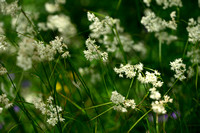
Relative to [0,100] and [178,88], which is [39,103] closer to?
[0,100]

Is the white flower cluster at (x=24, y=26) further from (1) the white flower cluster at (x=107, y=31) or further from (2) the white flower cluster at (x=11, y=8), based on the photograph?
(1) the white flower cluster at (x=107, y=31)

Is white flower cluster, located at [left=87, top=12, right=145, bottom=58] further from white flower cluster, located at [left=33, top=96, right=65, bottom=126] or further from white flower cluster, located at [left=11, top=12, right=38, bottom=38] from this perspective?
white flower cluster, located at [left=33, top=96, right=65, bottom=126]

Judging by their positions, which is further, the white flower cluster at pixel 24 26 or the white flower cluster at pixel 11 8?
the white flower cluster at pixel 24 26

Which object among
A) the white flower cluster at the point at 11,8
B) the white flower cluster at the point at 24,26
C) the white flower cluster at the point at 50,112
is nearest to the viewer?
the white flower cluster at the point at 50,112

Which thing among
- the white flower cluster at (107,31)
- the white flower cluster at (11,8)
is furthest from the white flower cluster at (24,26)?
the white flower cluster at (107,31)

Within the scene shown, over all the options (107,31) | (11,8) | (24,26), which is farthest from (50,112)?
(107,31)

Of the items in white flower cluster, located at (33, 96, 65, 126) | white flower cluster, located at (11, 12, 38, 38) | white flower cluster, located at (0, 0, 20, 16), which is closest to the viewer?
white flower cluster, located at (33, 96, 65, 126)

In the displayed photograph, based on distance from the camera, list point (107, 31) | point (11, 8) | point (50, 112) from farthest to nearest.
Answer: point (107, 31) < point (11, 8) < point (50, 112)

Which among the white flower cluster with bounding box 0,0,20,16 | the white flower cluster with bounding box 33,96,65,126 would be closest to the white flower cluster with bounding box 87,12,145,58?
the white flower cluster with bounding box 0,0,20,16

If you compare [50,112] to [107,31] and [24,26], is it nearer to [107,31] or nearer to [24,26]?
[24,26]

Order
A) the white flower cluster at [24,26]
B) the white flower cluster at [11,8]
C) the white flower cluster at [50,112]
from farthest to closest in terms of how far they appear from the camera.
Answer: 1. the white flower cluster at [24,26]
2. the white flower cluster at [11,8]
3. the white flower cluster at [50,112]

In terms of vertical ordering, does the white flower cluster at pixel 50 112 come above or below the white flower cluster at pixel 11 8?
below
